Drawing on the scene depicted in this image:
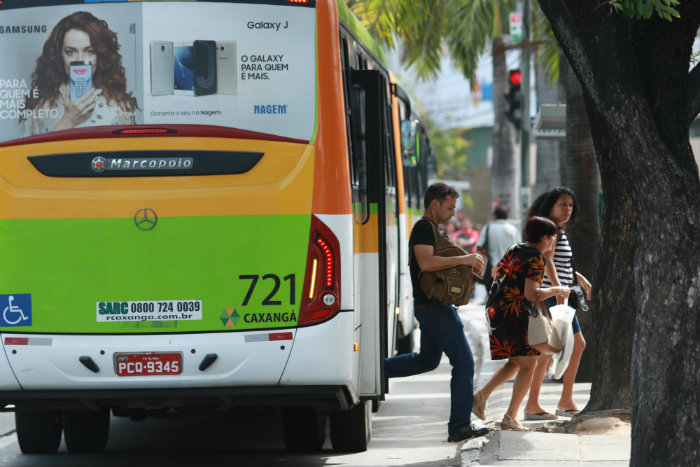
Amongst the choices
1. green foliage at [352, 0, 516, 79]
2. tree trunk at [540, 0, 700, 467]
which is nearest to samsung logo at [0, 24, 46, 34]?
tree trunk at [540, 0, 700, 467]

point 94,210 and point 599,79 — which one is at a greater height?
point 599,79

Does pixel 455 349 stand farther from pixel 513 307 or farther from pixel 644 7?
pixel 644 7

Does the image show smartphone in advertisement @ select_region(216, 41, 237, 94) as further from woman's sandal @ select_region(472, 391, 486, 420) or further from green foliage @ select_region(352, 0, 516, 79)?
green foliage @ select_region(352, 0, 516, 79)

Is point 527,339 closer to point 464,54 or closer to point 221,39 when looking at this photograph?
point 221,39

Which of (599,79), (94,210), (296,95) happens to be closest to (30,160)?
(94,210)

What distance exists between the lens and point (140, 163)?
743cm

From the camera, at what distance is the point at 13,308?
Answer: 7.46 m

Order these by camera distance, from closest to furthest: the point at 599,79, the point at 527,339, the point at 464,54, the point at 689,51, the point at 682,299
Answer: the point at 682,299 < the point at 599,79 < the point at 689,51 < the point at 527,339 < the point at 464,54

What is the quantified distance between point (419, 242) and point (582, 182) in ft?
14.2

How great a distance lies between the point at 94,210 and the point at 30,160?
49 centimetres

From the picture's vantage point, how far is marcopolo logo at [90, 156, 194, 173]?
24.4 feet

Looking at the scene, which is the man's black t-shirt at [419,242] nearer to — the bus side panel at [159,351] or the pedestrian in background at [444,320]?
the pedestrian in background at [444,320]

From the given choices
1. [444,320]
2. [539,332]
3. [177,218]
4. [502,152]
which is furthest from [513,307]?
[502,152]

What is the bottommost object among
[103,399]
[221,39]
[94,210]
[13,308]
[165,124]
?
[103,399]
